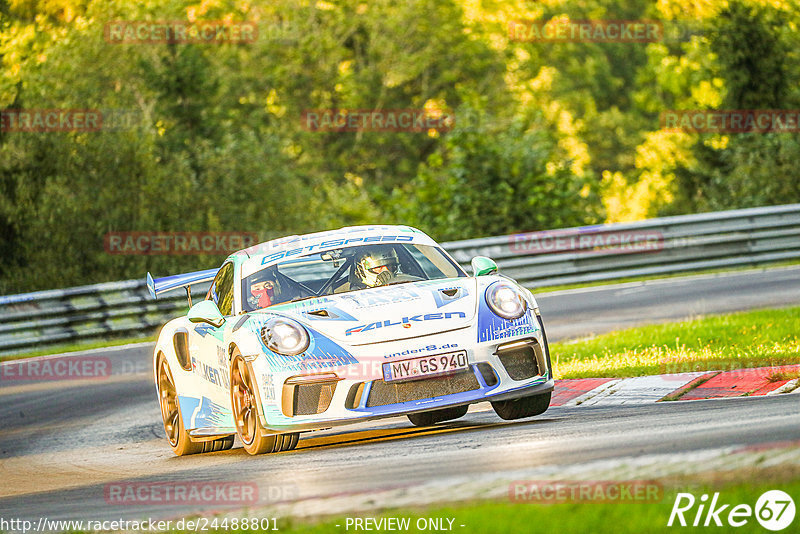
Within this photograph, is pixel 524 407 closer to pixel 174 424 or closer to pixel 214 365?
pixel 214 365

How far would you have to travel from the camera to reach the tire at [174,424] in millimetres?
9688

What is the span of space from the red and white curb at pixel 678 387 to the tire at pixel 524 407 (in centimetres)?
90

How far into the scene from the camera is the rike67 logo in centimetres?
448

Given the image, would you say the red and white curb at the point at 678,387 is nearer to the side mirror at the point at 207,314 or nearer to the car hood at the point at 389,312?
the car hood at the point at 389,312

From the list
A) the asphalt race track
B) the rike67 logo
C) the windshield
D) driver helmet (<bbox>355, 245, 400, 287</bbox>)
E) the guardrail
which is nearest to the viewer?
the rike67 logo

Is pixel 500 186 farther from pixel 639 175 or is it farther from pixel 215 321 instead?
pixel 639 175

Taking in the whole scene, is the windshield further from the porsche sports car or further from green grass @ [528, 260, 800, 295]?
green grass @ [528, 260, 800, 295]

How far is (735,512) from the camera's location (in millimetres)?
4605

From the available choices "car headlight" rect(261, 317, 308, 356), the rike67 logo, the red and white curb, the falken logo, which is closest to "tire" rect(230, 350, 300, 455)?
"car headlight" rect(261, 317, 308, 356)

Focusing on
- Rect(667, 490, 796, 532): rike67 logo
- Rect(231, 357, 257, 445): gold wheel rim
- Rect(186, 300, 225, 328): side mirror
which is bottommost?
Rect(231, 357, 257, 445): gold wheel rim

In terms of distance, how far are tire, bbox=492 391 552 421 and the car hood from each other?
2.87 ft

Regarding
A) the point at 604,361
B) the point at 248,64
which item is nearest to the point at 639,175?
the point at 248,64

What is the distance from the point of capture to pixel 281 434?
825cm

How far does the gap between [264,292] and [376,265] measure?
2.83 feet
